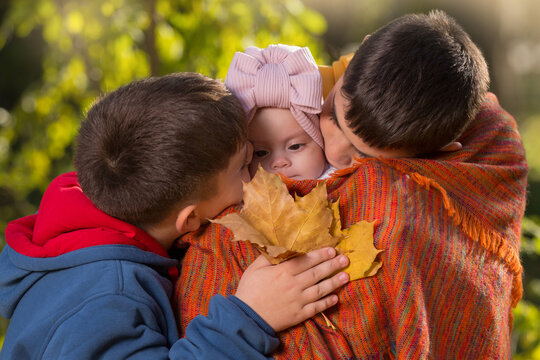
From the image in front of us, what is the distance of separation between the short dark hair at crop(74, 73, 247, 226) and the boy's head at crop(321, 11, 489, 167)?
404 mm

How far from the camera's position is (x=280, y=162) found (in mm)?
2018

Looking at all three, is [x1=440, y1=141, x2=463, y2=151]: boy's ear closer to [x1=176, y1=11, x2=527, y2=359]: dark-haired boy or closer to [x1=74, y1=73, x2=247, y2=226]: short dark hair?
[x1=176, y1=11, x2=527, y2=359]: dark-haired boy

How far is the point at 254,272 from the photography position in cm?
160

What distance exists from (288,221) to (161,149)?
1.40ft

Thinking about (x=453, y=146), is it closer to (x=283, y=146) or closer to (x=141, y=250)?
(x=283, y=146)

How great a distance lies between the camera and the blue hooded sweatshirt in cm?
150

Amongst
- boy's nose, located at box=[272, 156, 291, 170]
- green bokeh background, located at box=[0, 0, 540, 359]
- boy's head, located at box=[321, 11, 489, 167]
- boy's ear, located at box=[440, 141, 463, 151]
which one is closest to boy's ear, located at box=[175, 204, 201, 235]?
boy's nose, located at box=[272, 156, 291, 170]

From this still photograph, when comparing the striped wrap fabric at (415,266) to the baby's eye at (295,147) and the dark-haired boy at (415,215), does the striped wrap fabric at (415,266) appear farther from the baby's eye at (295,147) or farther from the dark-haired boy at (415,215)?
the baby's eye at (295,147)

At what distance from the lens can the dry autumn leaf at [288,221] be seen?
1510 mm

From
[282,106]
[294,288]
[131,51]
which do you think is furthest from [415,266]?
[131,51]

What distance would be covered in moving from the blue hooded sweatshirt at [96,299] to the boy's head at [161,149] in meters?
0.09

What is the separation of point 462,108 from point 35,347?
4.57 feet

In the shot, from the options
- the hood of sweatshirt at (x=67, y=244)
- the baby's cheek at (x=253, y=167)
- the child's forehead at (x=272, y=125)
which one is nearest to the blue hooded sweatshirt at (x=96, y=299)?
the hood of sweatshirt at (x=67, y=244)

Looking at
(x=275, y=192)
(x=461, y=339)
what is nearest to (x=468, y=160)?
(x=461, y=339)
